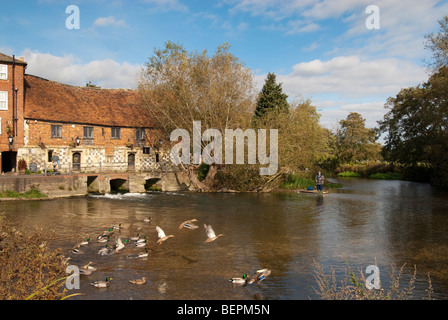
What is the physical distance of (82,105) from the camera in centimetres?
4466

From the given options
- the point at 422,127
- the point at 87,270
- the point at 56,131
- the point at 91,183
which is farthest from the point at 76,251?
the point at 422,127

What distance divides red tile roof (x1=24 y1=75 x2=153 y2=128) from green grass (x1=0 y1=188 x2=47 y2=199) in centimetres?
1152

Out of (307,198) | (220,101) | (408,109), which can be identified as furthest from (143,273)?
(408,109)

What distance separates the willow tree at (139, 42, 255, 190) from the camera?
37.0m

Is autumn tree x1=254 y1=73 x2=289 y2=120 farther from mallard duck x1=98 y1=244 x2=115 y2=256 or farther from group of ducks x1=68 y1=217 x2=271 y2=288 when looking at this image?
mallard duck x1=98 y1=244 x2=115 y2=256

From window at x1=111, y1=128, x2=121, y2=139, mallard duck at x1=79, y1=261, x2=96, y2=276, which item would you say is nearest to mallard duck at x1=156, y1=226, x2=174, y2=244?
mallard duck at x1=79, y1=261, x2=96, y2=276

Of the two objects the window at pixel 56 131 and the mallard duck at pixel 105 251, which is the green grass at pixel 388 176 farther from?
the mallard duck at pixel 105 251

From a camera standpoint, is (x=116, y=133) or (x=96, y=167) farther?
(x=116, y=133)

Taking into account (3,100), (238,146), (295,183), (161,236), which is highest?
(3,100)

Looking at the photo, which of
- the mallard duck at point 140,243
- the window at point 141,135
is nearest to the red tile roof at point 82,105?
the window at point 141,135

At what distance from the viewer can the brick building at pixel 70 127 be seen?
37.1 meters

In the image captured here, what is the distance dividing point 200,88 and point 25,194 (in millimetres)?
20036

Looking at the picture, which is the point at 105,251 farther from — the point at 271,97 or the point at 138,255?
the point at 271,97
